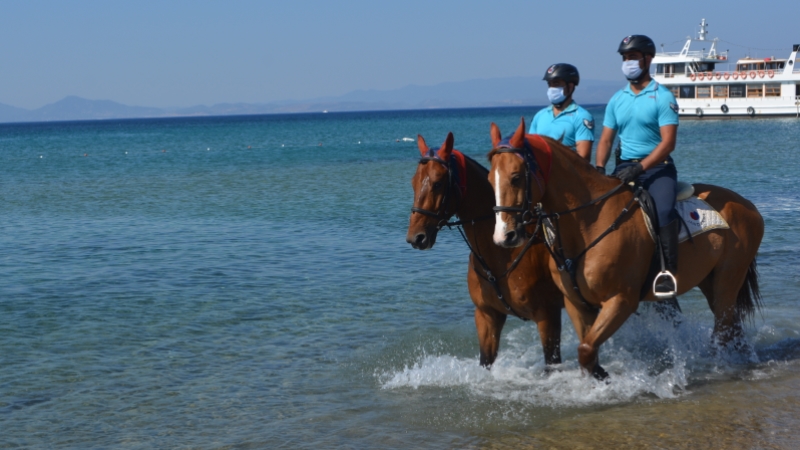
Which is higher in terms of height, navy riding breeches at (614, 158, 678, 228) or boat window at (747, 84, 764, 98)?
boat window at (747, 84, 764, 98)

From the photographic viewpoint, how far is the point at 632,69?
7539mm

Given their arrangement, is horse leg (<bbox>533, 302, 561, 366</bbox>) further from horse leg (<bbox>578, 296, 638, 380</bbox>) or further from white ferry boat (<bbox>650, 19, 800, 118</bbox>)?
white ferry boat (<bbox>650, 19, 800, 118</bbox>)

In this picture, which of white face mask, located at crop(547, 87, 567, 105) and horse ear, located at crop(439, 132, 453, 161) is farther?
white face mask, located at crop(547, 87, 567, 105)

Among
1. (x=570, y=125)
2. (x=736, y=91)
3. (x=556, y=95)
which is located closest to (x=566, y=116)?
(x=570, y=125)

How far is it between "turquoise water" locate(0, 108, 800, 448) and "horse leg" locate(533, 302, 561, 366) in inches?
12.5

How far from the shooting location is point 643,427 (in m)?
6.96

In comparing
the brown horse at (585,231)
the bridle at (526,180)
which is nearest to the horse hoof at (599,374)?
the brown horse at (585,231)

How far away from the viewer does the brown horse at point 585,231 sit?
618cm

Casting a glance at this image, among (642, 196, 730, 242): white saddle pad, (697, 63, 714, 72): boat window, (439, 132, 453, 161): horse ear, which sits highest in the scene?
(697, 63, 714, 72): boat window

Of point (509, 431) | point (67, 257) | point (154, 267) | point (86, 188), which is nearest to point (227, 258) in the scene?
point (154, 267)

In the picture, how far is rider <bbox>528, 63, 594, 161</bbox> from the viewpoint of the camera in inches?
314

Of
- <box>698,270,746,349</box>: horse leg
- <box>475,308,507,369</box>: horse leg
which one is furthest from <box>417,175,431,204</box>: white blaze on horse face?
<box>698,270,746,349</box>: horse leg

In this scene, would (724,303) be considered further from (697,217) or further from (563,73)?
(563,73)

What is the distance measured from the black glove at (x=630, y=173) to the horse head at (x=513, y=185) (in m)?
1.12
